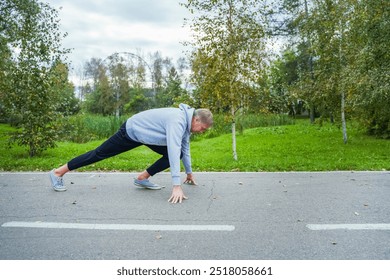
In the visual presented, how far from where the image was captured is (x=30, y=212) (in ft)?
15.5

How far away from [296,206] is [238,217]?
1024 mm

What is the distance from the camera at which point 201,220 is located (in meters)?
4.32

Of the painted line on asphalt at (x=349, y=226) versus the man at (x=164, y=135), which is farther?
the man at (x=164, y=135)

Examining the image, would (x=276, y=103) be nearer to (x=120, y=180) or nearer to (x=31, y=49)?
(x=120, y=180)

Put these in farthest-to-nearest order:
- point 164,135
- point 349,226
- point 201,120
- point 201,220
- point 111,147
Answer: point 111,147
point 164,135
point 201,120
point 201,220
point 349,226

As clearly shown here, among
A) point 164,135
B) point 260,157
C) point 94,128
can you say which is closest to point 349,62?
point 260,157

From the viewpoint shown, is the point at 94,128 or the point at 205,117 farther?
the point at 94,128

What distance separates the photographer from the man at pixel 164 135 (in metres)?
4.90

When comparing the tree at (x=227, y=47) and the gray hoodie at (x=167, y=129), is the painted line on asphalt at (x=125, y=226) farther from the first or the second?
the tree at (x=227, y=47)

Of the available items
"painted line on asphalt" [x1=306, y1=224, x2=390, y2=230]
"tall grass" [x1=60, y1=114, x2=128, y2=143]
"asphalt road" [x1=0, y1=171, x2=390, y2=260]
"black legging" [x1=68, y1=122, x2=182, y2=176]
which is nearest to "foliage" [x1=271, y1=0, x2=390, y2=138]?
"asphalt road" [x1=0, y1=171, x2=390, y2=260]

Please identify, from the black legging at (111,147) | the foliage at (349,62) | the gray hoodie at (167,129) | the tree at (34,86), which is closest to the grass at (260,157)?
the tree at (34,86)

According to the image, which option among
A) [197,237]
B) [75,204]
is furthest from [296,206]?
[75,204]

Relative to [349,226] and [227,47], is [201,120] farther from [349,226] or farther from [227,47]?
[227,47]

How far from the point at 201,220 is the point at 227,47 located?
6.56m
